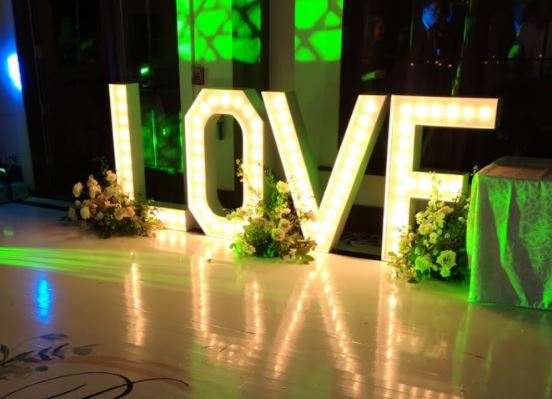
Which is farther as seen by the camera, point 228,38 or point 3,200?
point 3,200

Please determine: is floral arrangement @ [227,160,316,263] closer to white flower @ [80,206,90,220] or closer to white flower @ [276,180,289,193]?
white flower @ [276,180,289,193]

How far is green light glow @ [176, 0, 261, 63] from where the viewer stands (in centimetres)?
341

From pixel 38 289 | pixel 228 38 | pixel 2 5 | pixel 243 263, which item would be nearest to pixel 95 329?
pixel 38 289

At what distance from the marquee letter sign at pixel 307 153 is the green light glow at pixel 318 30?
1.97 feet

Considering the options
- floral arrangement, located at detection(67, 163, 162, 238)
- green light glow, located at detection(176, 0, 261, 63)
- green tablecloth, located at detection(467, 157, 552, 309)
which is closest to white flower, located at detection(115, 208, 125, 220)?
floral arrangement, located at detection(67, 163, 162, 238)

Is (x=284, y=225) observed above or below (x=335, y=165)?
below

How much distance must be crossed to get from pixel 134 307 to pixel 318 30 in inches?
79.4

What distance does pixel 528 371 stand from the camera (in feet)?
6.11

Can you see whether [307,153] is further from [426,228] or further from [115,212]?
[115,212]

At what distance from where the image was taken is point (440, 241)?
256cm

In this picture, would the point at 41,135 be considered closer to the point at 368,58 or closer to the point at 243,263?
the point at 243,263

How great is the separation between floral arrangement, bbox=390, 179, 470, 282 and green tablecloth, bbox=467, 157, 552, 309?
17cm

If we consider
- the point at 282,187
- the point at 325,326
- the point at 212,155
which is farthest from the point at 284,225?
the point at 325,326

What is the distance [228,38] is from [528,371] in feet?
8.53
